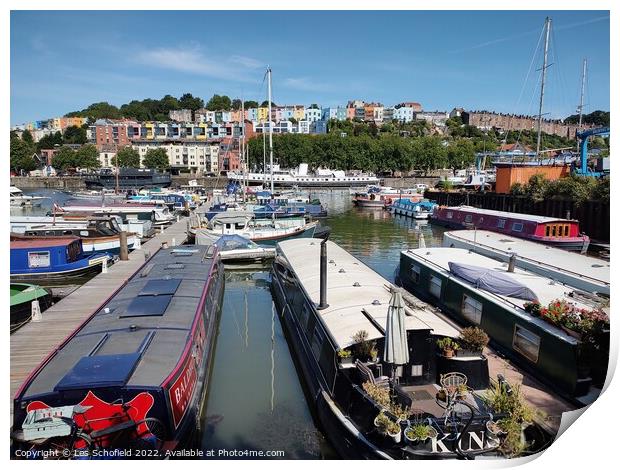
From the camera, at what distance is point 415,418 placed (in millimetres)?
8227

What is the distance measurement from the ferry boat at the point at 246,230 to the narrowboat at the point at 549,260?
11.8 meters

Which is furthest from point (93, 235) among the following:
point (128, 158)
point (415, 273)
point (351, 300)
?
point (128, 158)

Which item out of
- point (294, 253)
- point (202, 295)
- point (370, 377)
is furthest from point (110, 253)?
point (370, 377)

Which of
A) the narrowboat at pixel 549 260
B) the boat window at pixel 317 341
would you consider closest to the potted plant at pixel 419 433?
the boat window at pixel 317 341

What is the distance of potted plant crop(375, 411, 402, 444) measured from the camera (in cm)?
790

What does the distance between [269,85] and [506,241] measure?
26.9 metres

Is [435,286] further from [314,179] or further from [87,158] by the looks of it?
[87,158]

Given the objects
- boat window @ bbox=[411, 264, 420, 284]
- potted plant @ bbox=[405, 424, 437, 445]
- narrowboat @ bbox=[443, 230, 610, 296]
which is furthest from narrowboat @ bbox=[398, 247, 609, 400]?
potted plant @ bbox=[405, 424, 437, 445]

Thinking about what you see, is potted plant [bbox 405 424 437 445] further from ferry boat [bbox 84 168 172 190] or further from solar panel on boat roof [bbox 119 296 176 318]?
ferry boat [bbox 84 168 172 190]

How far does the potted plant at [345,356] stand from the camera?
9906mm

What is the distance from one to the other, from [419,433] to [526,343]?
19.6 ft
